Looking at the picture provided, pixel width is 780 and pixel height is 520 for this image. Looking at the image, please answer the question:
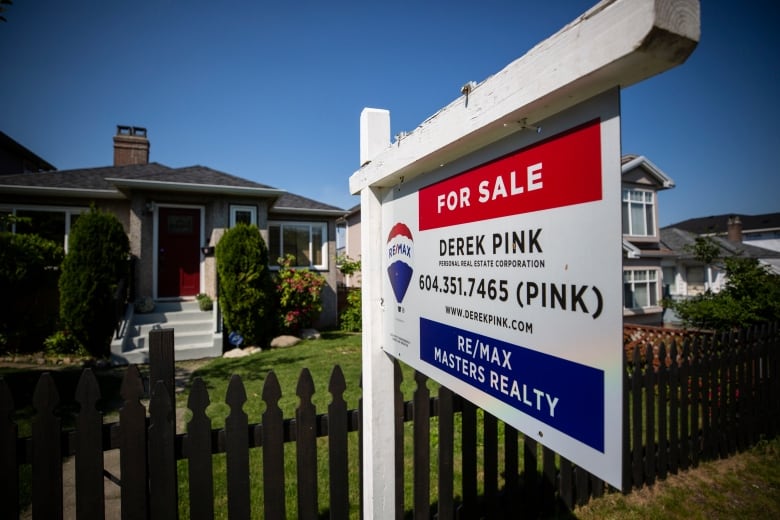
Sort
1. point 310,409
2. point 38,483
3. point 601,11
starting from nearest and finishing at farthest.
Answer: point 601,11 < point 38,483 < point 310,409

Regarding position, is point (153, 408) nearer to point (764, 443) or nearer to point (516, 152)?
point (516, 152)

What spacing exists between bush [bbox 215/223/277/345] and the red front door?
8.90ft

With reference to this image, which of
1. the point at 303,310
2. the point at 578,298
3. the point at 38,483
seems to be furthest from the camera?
the point at 303,310

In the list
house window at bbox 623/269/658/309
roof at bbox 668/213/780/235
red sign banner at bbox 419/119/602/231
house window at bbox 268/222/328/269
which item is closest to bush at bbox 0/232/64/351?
house window at bbox 268/222/328/269

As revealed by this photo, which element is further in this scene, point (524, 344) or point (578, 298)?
point (524, 344)

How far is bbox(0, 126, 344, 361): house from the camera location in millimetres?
11164

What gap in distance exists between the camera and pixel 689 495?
11.0ft

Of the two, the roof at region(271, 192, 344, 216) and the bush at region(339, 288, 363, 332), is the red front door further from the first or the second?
the bush at region(339, 288, 363, 332)

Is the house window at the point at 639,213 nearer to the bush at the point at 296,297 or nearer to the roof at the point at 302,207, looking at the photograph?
the roof at the point at 302,207

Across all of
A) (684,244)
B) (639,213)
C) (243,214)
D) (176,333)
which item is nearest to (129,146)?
(243,214)

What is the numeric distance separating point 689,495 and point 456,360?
142 inches

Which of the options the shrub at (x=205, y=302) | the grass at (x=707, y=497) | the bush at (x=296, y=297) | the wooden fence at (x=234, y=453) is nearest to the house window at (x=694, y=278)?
the bush at (x=296, y=297)

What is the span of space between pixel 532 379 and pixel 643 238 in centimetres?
1928

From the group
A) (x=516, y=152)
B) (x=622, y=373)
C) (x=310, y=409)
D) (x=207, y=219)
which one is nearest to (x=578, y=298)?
(x=622, y=373)
